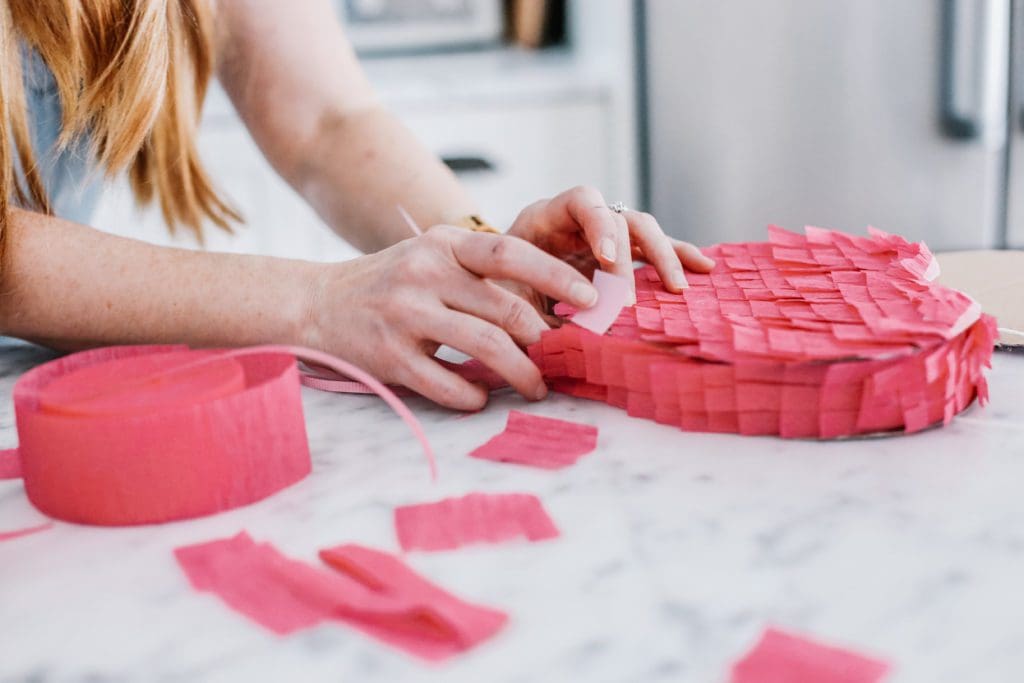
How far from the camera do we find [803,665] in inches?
14.2

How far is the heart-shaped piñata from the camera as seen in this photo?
57cm

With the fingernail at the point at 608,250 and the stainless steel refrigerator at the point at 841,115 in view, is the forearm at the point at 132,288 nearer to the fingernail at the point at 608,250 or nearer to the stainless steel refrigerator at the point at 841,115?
the fingernail at the point at 608,250

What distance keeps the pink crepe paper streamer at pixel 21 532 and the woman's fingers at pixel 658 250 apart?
45 cm

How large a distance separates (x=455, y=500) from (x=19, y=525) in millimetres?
235

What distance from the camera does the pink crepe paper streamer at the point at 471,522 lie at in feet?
1.56

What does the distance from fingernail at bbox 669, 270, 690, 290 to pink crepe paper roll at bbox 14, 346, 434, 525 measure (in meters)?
0.27

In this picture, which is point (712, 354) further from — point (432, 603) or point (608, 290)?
point (432, 603)

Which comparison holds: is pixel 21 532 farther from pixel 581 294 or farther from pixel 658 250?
pixel 658 250

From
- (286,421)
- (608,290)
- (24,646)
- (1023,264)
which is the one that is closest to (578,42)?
(1023,264)

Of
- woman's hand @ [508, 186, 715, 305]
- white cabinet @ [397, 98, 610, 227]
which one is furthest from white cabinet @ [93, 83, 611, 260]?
woman's hand @ [508, 186, 715, 305]

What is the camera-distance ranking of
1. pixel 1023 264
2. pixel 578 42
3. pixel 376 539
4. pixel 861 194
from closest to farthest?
pixel 376 539 → pixel 1023 264 → pixel 861 194 → pixel 578 42

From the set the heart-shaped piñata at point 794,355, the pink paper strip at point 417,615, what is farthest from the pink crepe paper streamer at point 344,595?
the heart-shaped piñata at point 794,355

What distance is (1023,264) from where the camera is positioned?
0.88m

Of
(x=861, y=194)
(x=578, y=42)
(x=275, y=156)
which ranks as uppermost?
(x=578, y=42)
